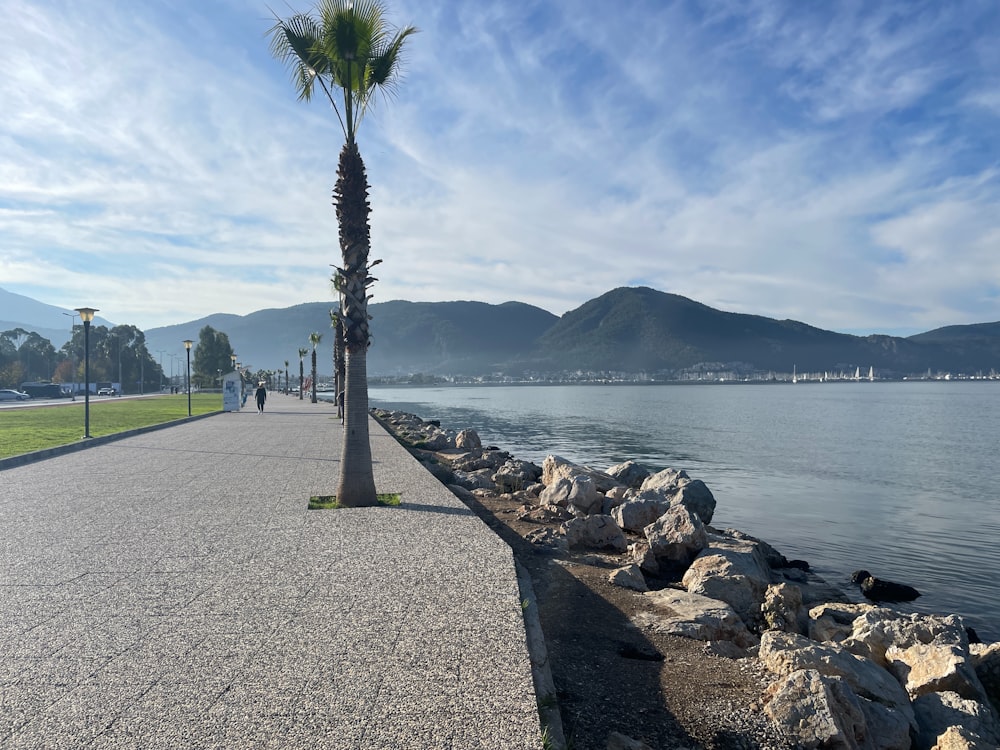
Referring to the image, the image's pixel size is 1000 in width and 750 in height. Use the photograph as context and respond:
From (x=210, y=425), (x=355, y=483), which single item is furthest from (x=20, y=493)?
(x=210, y=425)

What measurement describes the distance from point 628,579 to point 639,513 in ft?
12.9

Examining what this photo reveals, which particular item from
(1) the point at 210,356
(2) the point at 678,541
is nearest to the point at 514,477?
(2) the point at 678,541

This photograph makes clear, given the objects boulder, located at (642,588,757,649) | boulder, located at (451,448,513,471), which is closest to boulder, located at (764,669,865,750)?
boulder, located at (642,588,757,649)

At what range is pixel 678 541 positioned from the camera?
9.76 metres

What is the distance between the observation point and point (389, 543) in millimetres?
8141

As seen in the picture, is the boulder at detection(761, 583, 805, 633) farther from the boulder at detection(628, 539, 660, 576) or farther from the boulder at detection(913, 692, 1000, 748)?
Result: the boulder at detection(913, 692, 1000, 748)

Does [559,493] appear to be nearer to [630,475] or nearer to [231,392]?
[630,475]

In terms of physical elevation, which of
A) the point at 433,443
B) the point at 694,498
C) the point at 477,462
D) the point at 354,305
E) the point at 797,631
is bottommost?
the point at 797,631

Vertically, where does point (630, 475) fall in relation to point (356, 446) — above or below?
below

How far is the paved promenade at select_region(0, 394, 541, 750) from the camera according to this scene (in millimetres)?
3822

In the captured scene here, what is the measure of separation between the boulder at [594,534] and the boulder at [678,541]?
565 mm

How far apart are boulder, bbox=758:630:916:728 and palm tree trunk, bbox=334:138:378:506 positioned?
681cm

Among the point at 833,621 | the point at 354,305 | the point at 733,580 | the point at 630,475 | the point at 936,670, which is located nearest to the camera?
the point at 936,670

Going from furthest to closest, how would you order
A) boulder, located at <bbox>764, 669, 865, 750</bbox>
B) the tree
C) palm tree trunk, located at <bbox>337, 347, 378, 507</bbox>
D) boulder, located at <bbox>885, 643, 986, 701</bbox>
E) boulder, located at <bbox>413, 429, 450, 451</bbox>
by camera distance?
the tree
boulder, located at <bbox>413, 429, 450, 451</bbox>
palm tree trunk, located at <bbox>337, 347, 378, 507</bbox>
boulder, located at <bbox>885, 643, 986, 701</bbox>
boulder, located at <bbox>764, 669, 865, 750</bbox>
